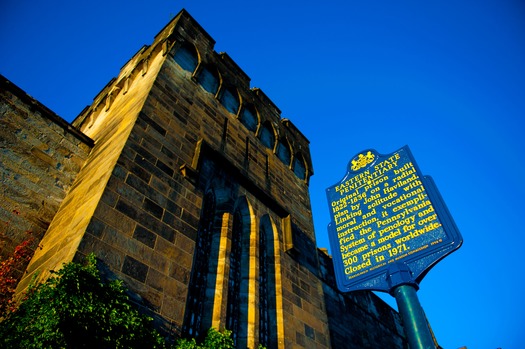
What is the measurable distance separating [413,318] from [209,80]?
307 inches

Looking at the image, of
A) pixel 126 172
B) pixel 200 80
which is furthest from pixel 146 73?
pixel 126 172

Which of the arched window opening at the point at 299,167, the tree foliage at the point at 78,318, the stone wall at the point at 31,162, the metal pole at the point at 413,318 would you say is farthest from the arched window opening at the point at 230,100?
the tree foliage at the point at 78,318

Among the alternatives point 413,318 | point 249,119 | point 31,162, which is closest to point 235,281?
point 413,318

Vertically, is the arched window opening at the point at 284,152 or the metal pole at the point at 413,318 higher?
the arched window opening at the point at 284,152

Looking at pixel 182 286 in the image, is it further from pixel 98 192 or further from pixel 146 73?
pixel 146 73

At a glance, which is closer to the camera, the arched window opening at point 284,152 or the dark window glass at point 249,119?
the dark window glass at point 249,119

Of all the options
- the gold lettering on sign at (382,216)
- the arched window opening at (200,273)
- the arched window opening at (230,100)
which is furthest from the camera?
the arched window opening at (230,100)

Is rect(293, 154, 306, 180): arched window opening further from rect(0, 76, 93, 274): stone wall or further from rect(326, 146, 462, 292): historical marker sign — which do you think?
rect(0, 76, 93, 274): stone wall

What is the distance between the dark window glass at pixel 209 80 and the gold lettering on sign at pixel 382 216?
4.55 m

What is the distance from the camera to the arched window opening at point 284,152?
1232cm

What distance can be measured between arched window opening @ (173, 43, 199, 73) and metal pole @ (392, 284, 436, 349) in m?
7.34

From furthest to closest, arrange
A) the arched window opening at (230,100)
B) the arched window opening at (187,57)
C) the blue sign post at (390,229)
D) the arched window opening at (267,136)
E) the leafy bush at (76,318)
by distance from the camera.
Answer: the arched window opening at (267,136) < the arched window opening at (230,100) < the arched window opening at (187,57) < the blue sign post at (390,229) < the leafy bush at (76,318)

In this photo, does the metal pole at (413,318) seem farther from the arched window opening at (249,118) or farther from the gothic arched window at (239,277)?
the arched window opening at (249,118)

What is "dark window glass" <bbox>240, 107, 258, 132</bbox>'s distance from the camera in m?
11.2
